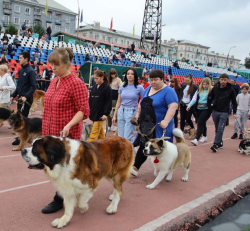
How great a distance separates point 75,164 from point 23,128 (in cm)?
441

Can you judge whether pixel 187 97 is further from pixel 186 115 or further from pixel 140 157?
pixel 140 157

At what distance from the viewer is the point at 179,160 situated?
16.7ft

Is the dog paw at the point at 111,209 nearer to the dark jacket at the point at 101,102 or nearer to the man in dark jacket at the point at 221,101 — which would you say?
the dark jacket at the point at 101,102

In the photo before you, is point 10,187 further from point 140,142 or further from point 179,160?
point 179,160

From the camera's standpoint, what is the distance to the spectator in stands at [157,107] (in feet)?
14.8

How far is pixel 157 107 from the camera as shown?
15.3 ft

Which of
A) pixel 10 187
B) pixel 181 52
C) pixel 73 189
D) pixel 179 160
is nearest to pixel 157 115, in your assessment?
pixel 179 160

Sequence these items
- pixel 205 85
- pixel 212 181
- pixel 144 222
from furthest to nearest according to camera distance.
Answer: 1. pixel 205 85
2. pixel 212 181
3. pixel 144 222

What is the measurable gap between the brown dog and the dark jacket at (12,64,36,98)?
22.9 inches

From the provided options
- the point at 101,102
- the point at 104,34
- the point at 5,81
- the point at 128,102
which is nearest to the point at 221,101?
the point at 128,102

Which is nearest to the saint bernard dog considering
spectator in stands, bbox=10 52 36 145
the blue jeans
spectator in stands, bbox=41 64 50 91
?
the blue jeans

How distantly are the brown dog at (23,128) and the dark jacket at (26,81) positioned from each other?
58cm

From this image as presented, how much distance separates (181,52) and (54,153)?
135619 millimetres

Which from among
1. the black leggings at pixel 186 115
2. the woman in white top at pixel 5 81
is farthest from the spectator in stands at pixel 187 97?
the woman in white top at pixel 5 81
